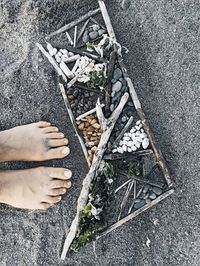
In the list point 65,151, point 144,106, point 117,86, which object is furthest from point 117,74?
point 65,151

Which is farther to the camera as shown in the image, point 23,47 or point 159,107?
point 23,47

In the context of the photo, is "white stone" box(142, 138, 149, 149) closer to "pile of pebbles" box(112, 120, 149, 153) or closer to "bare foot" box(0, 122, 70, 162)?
"pile of pebbles" box(112, 120, 149, 153)

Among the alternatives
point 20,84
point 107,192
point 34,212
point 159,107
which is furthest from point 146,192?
point 20,84

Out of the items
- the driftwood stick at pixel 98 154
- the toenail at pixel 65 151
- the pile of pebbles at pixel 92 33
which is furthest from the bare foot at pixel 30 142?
the pile of pebbles at pixel 92 33

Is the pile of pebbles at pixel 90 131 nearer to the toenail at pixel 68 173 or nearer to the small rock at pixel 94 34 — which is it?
the toenail at pixel 68 173

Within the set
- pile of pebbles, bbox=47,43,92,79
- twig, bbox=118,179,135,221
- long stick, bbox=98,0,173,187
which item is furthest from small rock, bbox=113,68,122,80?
twig, bbox=118,179,135,221

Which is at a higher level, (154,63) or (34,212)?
(154,63)

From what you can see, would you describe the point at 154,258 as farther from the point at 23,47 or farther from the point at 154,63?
the point at 23,47

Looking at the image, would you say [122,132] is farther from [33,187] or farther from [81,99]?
[33,187]
